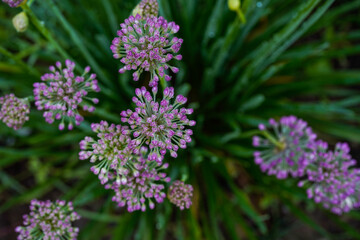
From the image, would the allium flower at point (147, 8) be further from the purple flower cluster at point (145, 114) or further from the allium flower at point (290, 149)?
the allium flower at point (290, 149)

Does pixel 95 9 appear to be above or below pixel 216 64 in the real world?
above

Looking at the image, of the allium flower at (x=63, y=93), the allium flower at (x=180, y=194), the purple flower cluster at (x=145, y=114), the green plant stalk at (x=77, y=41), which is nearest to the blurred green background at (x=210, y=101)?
the green plant stalk at (x=77, y=41)

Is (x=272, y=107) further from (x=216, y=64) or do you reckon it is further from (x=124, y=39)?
(x=124, y=39)

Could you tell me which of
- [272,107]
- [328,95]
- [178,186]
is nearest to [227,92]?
[272,107]

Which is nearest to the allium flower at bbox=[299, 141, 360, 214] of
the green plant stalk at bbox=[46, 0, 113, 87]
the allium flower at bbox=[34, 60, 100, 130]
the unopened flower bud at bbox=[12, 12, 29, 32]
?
the allium flower at bbox=[34, 60, 100, 130]

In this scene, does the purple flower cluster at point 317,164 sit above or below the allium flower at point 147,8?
below

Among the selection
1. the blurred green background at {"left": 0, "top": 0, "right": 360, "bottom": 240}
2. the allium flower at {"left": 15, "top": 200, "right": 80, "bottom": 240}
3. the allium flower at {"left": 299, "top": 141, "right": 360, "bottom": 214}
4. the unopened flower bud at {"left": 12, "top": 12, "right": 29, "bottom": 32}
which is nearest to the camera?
the allium flower at {"left": 15, "top": 200, "right": 80, "bottom": 240}

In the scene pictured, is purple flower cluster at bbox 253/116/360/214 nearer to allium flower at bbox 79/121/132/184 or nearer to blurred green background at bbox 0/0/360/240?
blurred green background at bbox 0/0/360/240
